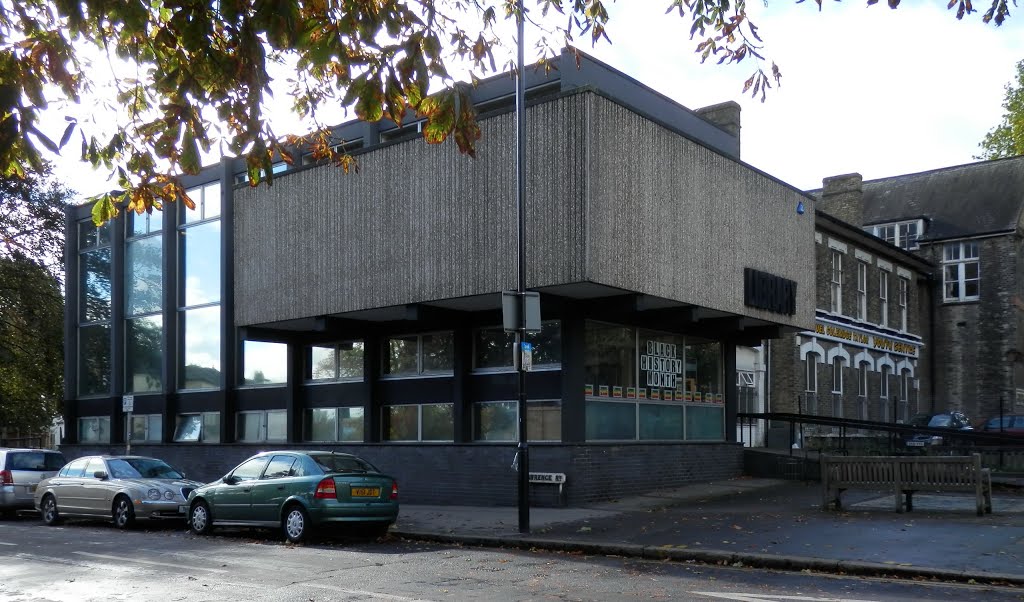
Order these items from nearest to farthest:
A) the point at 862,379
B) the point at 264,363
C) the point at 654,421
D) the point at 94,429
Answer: the point at 654,421, the point at 264,363, the point at 94,429, the point at 862,379

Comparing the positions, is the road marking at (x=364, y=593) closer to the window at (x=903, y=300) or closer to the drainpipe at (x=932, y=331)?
the window at (x=903, y=300)

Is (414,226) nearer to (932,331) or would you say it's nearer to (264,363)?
(264,363)

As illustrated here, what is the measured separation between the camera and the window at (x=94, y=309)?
33031mm

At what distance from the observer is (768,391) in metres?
31.0

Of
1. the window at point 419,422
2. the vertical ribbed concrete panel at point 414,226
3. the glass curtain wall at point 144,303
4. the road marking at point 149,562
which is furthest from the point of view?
the glass curtain wall at point 144,303

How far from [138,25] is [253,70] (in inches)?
38.8

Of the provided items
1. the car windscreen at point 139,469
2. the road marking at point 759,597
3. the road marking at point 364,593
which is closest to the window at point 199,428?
the car windscreen at point 139,469

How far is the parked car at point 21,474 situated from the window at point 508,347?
34.3ft

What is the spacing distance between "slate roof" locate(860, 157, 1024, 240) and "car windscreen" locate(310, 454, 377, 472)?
3487 centimetres

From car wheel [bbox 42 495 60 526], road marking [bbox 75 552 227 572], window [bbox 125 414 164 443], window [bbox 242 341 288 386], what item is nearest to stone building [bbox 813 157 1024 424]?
window [bbox 242 341 288 386]

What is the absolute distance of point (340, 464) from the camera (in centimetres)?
1627

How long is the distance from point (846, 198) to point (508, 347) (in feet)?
76.4

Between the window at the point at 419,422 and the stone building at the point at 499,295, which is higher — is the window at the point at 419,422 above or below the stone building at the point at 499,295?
below

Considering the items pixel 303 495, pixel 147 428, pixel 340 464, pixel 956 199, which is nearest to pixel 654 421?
pixel 340 464
